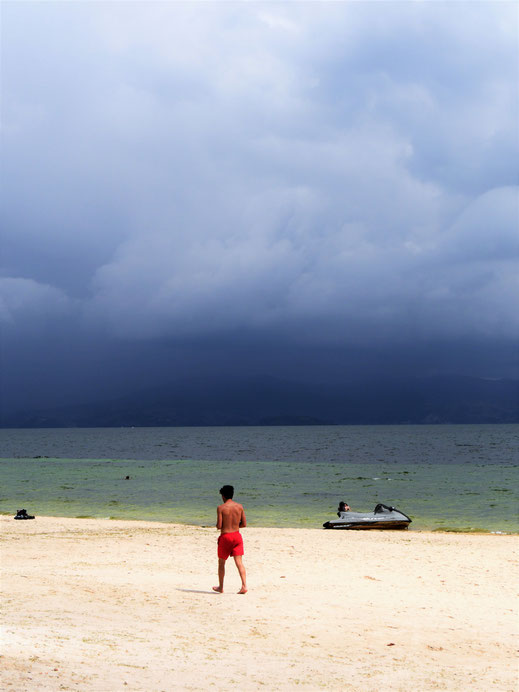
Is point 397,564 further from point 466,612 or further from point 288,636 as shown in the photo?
point 288,636

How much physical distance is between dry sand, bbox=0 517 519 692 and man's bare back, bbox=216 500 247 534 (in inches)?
57.8

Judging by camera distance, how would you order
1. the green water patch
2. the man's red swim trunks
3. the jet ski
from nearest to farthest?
the man's red swim trunks, the jet ski, the green water patch

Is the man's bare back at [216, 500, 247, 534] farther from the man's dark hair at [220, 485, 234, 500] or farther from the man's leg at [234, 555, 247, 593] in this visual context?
the man's leg at [234, 555, 247, 593]

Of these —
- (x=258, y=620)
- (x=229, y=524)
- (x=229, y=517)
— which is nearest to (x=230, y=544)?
(x=229, y=524)

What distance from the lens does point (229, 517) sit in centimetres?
1194

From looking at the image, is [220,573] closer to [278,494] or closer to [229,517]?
[229,517]

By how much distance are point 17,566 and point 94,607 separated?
5785 millimetres

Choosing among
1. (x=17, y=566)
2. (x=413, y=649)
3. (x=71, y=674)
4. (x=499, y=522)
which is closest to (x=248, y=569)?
(x=17, y=566)

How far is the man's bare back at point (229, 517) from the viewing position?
1191cm

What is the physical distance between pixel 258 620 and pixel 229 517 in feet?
6.28

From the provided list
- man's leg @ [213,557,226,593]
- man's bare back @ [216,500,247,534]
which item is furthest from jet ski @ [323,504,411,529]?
man's bare back @ [216,500,247,534]

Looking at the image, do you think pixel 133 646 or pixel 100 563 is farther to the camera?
pixel 100 563

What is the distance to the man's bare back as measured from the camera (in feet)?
39.1

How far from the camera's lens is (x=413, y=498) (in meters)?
45.8
